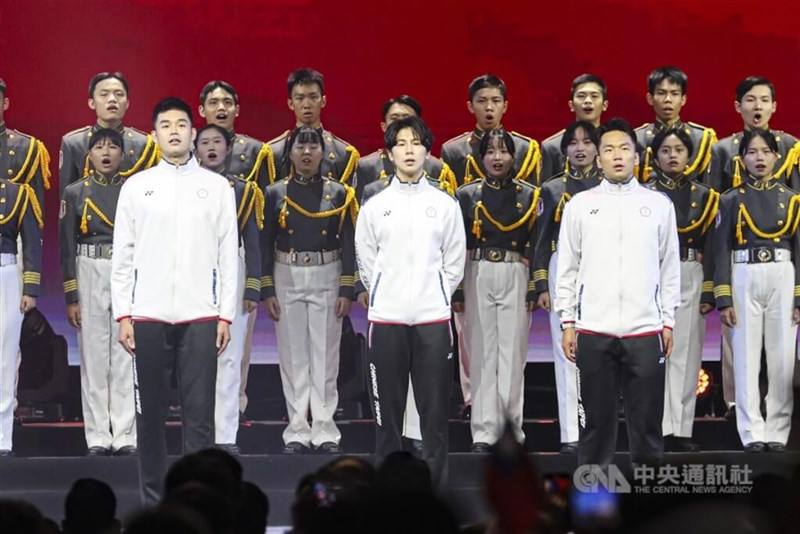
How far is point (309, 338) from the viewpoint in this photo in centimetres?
735

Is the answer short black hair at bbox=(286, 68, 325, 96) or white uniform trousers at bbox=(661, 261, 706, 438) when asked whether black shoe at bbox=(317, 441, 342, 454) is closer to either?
white uniform trousers at bbox=(661, 261, 706, 438)

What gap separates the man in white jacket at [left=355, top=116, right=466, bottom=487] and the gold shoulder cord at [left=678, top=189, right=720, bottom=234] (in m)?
1.53

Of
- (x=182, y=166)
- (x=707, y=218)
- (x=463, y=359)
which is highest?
(x=182, y=166)

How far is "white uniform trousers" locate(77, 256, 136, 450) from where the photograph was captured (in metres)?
7.09

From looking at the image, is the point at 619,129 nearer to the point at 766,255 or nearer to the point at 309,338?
the point at 766,255

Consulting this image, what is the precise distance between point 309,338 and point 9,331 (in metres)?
1.46

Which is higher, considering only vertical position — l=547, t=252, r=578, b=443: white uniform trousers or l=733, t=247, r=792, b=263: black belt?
l=733, t=247, r=792, b=263: black belt

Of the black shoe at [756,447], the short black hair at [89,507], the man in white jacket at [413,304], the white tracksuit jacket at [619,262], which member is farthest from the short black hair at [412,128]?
the short black hair at [89,507]

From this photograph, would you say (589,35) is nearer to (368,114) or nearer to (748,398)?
(368,114)

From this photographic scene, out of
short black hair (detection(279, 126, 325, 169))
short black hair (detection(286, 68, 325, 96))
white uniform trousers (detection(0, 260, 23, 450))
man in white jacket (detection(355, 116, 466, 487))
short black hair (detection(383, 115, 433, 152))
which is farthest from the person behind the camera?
short black hair (detection(286, 68, 325, 96))

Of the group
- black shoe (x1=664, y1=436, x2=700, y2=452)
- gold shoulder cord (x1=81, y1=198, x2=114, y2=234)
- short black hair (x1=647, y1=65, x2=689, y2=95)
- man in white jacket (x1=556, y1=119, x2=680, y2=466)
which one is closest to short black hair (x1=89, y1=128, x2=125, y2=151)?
gold shoulder cord (x1=81, y1=198, x2=114, y2=234)

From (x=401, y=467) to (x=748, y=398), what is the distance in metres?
3.81

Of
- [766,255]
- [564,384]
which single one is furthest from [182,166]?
[766,255]

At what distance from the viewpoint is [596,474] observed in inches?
225
